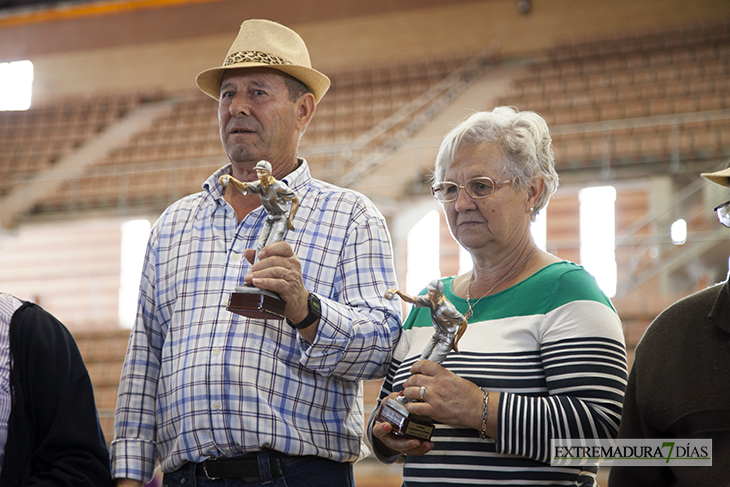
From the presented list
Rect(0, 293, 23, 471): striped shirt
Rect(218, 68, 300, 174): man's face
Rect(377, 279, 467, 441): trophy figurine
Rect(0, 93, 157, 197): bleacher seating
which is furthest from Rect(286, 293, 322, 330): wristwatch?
Rect(0, 93, 157, 197): bleacher seating

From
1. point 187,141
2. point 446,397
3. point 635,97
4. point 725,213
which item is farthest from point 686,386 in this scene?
point 187,141

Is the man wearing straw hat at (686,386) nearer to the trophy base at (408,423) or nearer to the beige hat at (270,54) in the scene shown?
the trophy base at (408,423)

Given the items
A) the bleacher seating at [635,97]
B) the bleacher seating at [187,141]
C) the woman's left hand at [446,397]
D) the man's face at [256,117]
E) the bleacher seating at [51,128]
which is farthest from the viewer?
the bleacher seating at [51,128]

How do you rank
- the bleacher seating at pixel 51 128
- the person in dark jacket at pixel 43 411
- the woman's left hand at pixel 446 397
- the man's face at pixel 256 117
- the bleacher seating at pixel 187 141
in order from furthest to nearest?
the bleacher seating at pixel 51 128
the bleacher seating at pixel 187 141
the man's face at pixel 256 117
the person in dark jacket at pixel 43 411
the woman's left hand at pixel 446 397

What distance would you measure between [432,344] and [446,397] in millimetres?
114

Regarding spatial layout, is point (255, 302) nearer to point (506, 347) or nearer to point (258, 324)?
point (258, 324)

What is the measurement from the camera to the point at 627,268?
21.7ft

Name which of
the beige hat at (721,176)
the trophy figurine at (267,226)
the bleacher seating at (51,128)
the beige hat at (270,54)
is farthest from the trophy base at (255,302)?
the bleacher seating at (51,128)

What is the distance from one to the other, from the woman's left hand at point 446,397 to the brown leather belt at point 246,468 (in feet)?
1.18

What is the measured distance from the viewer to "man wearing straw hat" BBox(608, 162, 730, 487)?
1.20 m

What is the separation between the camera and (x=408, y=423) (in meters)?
1.40

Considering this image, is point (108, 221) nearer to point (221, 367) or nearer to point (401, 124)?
point (401, 124)

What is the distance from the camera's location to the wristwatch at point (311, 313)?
1537 mm

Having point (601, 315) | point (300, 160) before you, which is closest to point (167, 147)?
point (300, 160)
